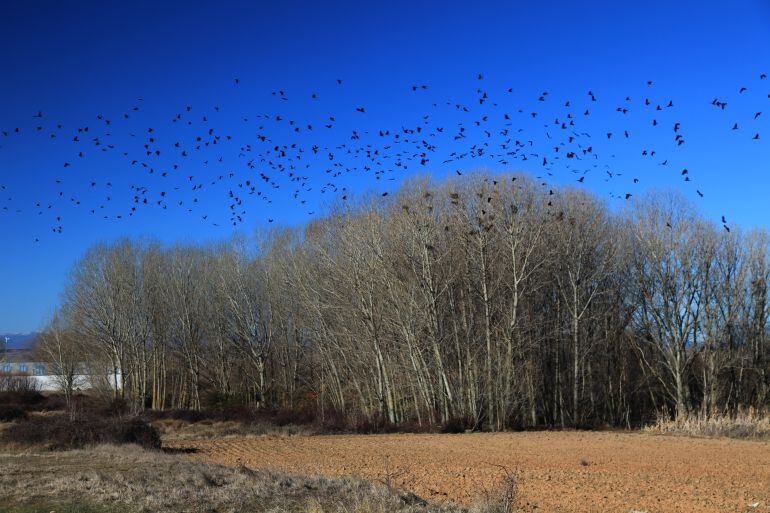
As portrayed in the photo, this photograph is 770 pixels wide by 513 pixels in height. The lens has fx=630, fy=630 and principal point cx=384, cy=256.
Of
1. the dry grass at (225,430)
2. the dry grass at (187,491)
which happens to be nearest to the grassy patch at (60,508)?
the dry grass at (187,491)

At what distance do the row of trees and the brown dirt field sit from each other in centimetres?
543

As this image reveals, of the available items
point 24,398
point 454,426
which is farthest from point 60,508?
point 24,398

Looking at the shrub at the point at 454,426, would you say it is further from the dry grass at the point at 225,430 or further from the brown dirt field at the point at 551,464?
the dry grass at the point at 225,430

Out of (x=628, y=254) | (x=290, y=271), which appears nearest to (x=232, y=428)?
(x=290, y=271)

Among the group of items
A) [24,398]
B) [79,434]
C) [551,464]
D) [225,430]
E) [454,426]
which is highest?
[79,434]

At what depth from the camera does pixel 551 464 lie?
46.6ft

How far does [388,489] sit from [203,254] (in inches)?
1666

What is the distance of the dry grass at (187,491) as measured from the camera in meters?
7.96

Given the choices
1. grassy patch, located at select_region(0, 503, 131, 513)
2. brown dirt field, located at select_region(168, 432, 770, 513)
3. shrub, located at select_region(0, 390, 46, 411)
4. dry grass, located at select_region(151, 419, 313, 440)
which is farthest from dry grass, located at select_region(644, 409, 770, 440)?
shrub, located at select_region(0, 390, 46, 411)

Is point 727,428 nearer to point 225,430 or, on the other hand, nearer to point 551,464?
point 551,464

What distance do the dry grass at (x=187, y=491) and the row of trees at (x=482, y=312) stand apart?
1564 cm

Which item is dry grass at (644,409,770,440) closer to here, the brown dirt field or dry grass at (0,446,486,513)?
the brown dirt field

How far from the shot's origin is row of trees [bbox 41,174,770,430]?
26500mm

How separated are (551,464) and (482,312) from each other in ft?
45.2
